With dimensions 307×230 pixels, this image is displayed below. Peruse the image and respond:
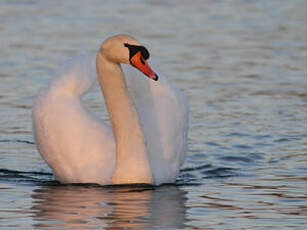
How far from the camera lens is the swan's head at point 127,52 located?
8.49 meters

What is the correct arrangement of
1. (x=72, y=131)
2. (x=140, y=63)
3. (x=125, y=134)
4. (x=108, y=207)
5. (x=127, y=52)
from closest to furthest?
(x=108, y=207) < (x=140, y=63) < (x=127, y=52) < (x=125, y=134) < (x=72, y=131)

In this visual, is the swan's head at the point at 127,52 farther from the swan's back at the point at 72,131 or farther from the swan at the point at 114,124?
the swan's back at the point at 72,131

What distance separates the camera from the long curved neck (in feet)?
29.5

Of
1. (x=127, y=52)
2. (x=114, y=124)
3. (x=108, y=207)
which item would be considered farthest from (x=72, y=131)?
(x=108, y=207)

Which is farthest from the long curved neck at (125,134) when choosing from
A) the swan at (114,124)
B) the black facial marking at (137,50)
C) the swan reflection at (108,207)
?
the black facial marking at (137,50)

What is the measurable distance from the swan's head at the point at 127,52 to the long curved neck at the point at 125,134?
0.81ft

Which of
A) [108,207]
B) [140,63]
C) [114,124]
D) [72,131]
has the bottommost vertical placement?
[108,207]

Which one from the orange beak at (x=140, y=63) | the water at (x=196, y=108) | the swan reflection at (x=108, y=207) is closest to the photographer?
the swan reflection at (x=108, y=207)

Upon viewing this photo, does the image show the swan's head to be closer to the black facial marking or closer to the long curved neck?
the black facial marking

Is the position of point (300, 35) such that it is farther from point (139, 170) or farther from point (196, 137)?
point (139, 170)

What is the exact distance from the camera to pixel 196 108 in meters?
12.6

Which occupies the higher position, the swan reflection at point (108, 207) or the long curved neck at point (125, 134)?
the long curved neck at point (125, 134)

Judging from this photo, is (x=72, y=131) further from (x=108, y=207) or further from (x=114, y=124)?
(x=108, y=207)

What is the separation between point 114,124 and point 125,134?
13cm
